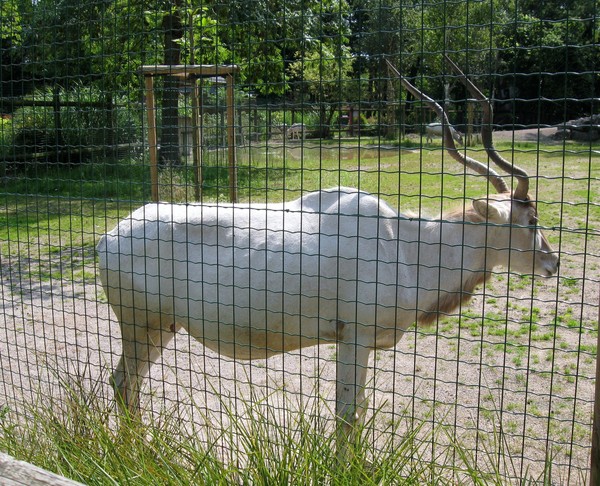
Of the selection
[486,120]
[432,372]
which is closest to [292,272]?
[486,120]

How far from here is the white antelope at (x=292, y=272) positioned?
4035 millimetres

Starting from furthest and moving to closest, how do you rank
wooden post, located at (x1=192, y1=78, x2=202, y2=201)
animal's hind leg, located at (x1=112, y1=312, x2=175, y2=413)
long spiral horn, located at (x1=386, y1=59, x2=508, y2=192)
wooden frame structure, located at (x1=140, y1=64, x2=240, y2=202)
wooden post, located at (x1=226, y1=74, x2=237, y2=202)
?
animal's hind leg, located at (x1=112, y1=312, x2=175, y2=413) < wooden post, located at (x1=226, y1=74, x2=237, y2=202) < wooden frame structure, located at (x1=140, y1=64, x2=240, y2=202) < wooden post, located at (x1=192, y1=78, x2=202, y2=201) < long spiral horn, located at (x1=386, y1=59, x2=508, y2=192)

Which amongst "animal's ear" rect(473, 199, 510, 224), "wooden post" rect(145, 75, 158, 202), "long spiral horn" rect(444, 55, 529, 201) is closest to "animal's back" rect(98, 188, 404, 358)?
"wooden post" rect(145, 75, 158, 202)

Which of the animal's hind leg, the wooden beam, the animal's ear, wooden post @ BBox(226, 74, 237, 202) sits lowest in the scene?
the animal's hind leg

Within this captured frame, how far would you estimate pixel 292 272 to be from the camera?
13.6ft

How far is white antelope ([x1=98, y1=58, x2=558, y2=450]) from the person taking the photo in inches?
159

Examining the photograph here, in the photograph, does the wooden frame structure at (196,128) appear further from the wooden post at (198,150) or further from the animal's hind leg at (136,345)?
the animal's hind leg at (136,345)

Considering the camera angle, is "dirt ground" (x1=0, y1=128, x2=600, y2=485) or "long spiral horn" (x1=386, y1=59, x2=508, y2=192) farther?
"dirt ground" (x1=0, y1=128, x2=600, y2=485)

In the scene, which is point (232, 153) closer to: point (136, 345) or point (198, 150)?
point (198, 150)

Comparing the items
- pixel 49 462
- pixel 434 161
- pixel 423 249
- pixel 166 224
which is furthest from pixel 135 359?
pixel 434 161

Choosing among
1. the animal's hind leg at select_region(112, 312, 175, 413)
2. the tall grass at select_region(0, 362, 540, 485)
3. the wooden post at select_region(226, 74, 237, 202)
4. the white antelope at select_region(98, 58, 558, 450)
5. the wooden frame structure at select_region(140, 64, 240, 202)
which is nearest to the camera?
the tall grass at select_region(0, 362, 540, 485)

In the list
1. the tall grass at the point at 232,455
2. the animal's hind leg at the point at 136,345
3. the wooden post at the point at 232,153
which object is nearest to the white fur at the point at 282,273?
the animal's hind leg at the point at 136,345

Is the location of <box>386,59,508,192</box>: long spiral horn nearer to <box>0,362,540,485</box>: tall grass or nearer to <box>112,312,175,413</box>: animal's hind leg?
<box>0,362,540,485</box>: tall grass

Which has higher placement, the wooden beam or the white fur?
the wooden beam
